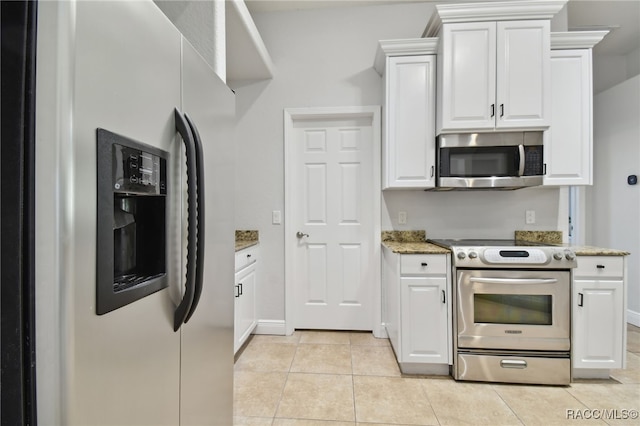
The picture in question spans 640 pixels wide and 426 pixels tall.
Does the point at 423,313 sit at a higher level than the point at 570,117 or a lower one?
lower

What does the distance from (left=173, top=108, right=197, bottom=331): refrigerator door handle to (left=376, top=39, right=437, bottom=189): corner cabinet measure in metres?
1.87

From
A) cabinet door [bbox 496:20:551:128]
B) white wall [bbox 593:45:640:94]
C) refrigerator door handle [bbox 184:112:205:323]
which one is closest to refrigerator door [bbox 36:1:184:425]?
refrigerator door handle [bbox 184:112:205:323]

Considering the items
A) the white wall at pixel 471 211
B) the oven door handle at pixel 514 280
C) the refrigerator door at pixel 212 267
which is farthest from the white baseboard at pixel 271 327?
the oven door handle at pixel 514 280

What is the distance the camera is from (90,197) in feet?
1.85

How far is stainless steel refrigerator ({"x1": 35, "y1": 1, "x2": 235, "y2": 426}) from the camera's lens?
0.52 meters

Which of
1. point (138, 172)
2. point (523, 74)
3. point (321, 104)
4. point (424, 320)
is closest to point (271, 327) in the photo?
point (424, 320)

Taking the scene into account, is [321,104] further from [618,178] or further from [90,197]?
[618,178]

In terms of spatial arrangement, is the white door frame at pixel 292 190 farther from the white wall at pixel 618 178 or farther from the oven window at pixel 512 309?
the white wall at pixel 618 178

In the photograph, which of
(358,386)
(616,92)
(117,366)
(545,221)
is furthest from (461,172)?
(616,92)

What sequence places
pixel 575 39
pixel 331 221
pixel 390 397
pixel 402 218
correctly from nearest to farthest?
1. pixel 390 397
2. pixel 575 39
3. pixel 402 218
4. pixel 331 221

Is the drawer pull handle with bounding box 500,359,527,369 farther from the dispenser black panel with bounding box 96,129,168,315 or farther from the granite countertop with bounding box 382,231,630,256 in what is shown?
the dispenser black panel with bounding box 96,129,168,315

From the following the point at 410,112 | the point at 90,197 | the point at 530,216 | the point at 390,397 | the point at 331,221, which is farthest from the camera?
the point at 331,221

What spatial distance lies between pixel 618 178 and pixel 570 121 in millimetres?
1665

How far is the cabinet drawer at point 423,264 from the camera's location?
6.97ft
